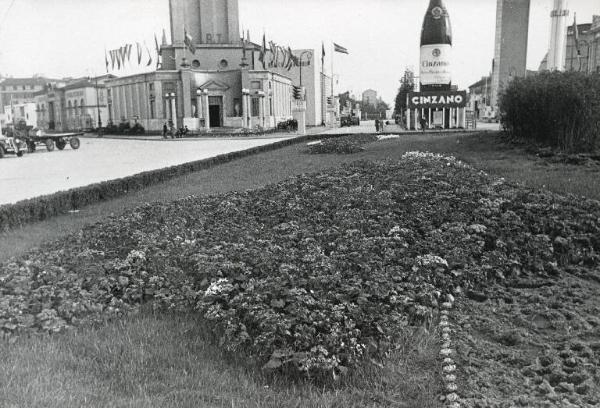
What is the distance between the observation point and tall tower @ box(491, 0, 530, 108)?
3068 inches

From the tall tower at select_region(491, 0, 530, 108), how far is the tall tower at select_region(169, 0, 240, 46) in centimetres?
3786

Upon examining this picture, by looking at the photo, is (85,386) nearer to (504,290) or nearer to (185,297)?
(185,297)

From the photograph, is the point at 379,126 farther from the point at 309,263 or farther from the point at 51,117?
the point at 51,117

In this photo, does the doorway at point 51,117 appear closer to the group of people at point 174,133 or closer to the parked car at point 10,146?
the group of people at point 174,133

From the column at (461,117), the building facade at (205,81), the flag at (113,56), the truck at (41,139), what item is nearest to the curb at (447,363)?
the truck at (41,139)

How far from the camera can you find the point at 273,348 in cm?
417

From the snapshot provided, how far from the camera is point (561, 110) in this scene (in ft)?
53.7

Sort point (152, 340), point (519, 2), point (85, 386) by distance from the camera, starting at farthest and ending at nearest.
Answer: point (519, 2), point (152, 340), point (85, 386)

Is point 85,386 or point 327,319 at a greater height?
point 327,319

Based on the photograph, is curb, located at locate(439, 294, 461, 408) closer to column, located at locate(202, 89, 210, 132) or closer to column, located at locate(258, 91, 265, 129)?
column, located at locate(202, 89, 210, 132)

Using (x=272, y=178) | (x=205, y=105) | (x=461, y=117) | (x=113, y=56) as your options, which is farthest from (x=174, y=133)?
(x=272, y=178)

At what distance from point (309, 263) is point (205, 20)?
63371 mm

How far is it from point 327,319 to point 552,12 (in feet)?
231

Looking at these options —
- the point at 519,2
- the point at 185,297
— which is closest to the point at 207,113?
the point at 519,2
